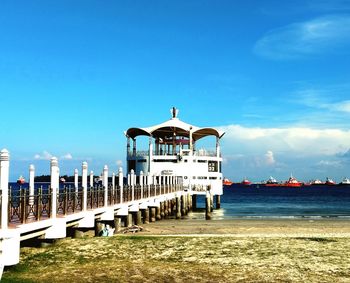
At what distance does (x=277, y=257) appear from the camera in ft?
61.7

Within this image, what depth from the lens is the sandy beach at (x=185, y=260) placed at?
1623 centimetres

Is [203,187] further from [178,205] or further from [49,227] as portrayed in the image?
[49,227]

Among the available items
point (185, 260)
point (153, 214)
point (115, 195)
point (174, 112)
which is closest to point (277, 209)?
point (174, 112)

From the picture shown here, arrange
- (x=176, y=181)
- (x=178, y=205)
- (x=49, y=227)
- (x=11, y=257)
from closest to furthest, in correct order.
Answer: (x=11, y=257), (x=49, y=227), (x=178, y=205), (x=176, y=181)

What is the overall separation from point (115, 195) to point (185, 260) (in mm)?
13554

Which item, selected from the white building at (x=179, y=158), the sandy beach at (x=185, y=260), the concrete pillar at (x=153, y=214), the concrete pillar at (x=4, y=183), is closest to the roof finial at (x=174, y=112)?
the white building at (x=179, y=158)

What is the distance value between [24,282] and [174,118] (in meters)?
51.6

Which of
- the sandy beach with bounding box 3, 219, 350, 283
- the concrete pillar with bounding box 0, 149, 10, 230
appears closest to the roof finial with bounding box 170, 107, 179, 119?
the sandy beach with bounding box 3, 219, 350, 283

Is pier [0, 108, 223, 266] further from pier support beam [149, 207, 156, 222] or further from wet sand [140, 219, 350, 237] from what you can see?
wet sand [140, 219, 350, 237]

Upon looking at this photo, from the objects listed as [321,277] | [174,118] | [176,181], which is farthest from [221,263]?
[174,118]

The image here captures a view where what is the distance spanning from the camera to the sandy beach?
1623 centimetres

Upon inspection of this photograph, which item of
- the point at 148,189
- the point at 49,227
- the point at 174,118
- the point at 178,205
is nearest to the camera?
the point at 49,227

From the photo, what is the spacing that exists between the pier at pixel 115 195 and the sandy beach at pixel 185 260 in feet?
3.55

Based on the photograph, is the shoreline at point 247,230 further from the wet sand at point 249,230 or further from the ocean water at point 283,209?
the ocean water at point 283,209
